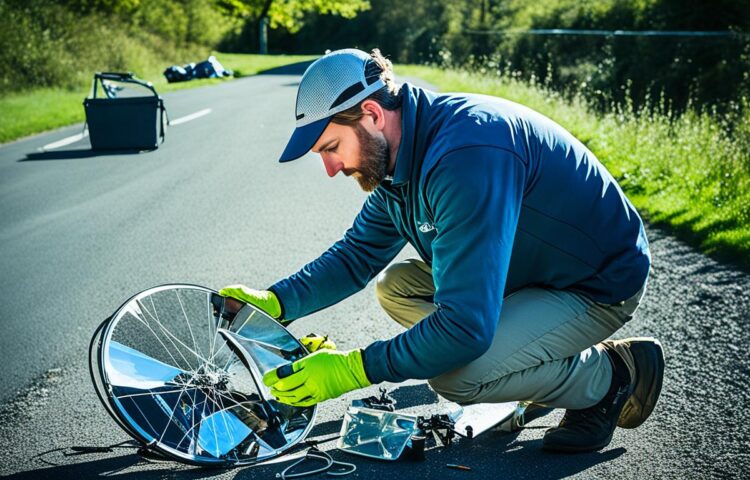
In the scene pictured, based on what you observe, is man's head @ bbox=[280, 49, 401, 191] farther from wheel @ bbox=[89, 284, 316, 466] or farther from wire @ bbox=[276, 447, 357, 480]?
wire @ bbox=[276, 447, 357, 480]

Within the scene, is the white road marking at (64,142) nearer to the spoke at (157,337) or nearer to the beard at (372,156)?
the spoke at (157,337)

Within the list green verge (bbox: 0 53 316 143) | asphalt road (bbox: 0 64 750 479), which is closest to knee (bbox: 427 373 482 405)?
asphalt road (bbox: 0 64 750 479)

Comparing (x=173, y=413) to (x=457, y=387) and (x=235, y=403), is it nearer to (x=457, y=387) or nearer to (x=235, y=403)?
(x=235, y=403)

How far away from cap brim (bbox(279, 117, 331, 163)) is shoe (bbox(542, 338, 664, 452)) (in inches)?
63.6

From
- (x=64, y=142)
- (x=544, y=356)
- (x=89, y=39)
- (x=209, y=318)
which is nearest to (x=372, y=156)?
(x=544, y=356)

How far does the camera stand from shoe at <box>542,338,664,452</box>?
306 centimetres

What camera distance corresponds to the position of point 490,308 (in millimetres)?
2559

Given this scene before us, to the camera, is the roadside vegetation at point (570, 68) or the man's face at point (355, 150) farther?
the roadside vegetation at point (570, 68)

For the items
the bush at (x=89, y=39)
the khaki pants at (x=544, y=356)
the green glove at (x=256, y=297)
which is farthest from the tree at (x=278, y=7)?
the khaki pants at (x=544, y=356)

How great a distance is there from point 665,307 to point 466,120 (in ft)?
9.19

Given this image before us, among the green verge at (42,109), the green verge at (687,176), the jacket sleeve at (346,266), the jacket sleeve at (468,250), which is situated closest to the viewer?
the jacket sleeve at (468,250)

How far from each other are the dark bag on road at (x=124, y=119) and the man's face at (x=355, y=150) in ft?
15.9

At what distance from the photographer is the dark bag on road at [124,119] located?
7.34 metres

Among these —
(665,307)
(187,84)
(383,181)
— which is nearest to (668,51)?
(187,84)
